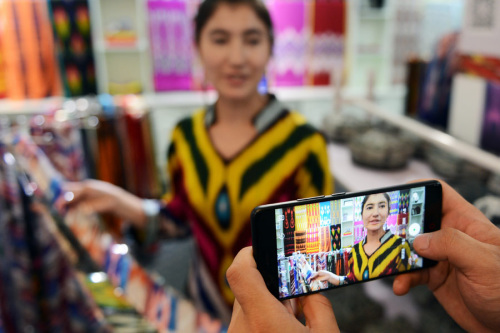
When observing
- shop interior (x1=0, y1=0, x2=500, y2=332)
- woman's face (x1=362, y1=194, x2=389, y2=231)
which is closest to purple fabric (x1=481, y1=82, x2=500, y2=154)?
shop interior (x1=0, y1=0, x2=500, y2=332)

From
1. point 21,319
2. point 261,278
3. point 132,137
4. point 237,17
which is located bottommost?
point 21,319

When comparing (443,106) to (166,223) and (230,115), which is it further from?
(166,223)

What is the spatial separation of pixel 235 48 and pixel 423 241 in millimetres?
469

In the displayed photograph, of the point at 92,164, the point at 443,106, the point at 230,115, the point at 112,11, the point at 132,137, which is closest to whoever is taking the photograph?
the point at 230,115

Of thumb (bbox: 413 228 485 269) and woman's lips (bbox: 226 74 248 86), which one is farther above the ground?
woman's lips (bbox: 226 74 248 86)

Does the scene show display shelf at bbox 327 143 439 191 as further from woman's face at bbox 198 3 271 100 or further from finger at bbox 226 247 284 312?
finger at bbox 226 247 284 312

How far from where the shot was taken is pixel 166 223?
859 millimetres

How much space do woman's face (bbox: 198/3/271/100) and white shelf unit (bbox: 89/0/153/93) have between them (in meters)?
2.21

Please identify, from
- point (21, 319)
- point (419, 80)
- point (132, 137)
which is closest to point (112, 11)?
point (132, 137)

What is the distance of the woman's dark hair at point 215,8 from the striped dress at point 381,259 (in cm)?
51

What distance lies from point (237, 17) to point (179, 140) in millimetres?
303

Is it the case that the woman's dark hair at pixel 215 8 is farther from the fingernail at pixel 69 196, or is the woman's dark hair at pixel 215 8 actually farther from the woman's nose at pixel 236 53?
the fingernail at pixel 69 196

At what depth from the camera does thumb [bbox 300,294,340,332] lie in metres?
0.33

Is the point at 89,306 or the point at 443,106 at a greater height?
the point at 443,106
